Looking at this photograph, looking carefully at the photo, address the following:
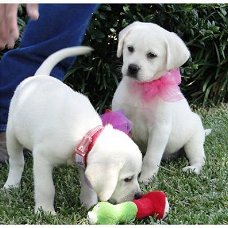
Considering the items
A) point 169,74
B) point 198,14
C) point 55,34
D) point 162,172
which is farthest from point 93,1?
point 198,14

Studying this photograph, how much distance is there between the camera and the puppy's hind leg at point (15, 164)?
3.26 meters

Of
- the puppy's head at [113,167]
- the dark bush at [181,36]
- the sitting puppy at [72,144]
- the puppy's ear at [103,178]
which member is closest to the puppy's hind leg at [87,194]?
the sitting puppy at [72,144]

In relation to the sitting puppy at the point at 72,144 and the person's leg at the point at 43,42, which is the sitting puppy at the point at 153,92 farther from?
the sitting puppy at the point at 72,144

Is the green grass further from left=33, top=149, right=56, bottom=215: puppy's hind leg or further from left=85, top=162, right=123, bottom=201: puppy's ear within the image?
left=85, top=162, right=123, bottom=201: puppy's ear

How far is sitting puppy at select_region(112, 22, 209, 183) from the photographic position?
3482mm

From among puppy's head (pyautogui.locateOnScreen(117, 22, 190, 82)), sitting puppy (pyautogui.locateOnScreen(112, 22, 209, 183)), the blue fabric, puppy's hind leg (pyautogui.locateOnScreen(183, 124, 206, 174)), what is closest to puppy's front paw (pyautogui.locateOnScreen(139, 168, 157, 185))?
sitting puppy (pyautogui.locateOnScreen(112, 22, 209, 183))

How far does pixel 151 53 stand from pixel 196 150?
2.39ft

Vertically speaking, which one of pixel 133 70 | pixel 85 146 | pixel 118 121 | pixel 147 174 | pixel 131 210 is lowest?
pixel 147 174

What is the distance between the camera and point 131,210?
9.18ft

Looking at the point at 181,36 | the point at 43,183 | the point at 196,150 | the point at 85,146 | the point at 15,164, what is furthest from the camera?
the point at 181,36

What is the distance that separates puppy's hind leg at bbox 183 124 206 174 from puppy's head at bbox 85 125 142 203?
88 centimetres

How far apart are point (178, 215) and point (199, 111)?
8.97 ft

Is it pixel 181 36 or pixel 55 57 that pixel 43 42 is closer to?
pixel 55 57

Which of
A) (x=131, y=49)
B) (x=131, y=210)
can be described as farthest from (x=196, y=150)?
(x=131, y=210)
